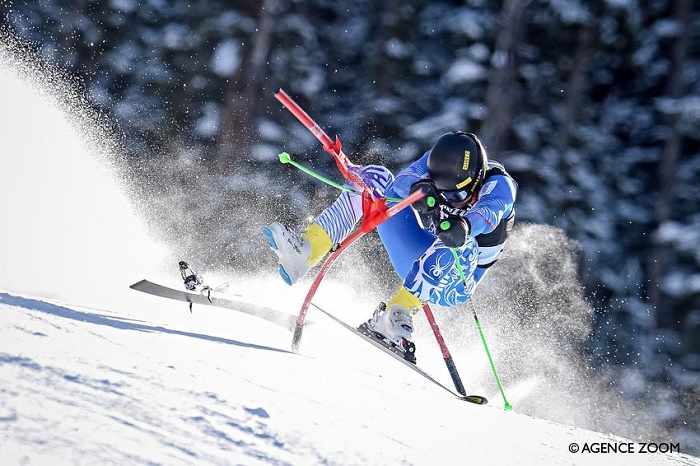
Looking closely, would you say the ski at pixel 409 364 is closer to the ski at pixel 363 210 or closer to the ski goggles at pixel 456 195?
the ski at pixel 363 210

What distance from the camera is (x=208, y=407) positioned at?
6.24 ft

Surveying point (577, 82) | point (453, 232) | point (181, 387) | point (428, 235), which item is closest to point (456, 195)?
point (428, 235)

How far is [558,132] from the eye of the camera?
11.4 m

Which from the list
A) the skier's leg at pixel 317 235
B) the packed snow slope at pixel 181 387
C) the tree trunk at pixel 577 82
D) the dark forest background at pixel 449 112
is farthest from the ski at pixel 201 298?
the tree trunk at pixel 577 82

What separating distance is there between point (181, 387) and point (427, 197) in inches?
78.3

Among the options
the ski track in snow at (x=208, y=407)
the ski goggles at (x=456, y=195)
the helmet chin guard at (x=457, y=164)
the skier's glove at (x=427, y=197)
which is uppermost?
the helmet chin guard at (x=457, y=164)

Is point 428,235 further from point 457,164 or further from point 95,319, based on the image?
point 95,319

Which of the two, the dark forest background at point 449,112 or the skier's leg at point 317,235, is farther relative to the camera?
the dark forest background at point 449,112

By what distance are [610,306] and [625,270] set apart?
68 centimetres

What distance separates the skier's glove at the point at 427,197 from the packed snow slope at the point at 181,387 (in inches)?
38.1

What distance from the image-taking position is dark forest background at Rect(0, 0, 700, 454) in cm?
1095

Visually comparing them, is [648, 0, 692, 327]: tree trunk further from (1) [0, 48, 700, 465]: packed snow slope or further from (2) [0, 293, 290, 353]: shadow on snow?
(2) [0, 293, 290, 353]: shadow on snow

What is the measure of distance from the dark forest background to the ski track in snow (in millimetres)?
7965

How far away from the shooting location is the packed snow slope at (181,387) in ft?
5.15
